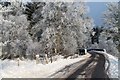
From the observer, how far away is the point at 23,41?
4300 cm

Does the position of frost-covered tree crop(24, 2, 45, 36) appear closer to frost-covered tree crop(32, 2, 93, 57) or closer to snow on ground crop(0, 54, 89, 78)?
frost-covered tree crop(32, 2, 93, 57)

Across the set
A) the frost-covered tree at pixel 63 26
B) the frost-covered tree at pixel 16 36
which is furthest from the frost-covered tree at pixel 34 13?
the frost-covered tree at pixel 63 26

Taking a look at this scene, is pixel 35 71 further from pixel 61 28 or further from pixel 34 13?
pixel 34 13

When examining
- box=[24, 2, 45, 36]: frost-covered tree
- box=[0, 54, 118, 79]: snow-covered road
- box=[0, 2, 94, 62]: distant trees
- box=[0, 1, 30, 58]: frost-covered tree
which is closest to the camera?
box=[0, 54, 118, 79]: snow-covered road

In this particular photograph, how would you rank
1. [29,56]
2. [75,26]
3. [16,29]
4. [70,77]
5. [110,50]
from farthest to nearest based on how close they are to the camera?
1. [110,50]
2. [16,29]
3. [29,56]
4. [75,26]
5. [70,77]

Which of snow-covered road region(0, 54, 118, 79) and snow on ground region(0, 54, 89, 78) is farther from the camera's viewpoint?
snow on ground region(0, 54, 89, 78)

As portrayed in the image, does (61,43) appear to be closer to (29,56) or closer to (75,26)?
(75,26)

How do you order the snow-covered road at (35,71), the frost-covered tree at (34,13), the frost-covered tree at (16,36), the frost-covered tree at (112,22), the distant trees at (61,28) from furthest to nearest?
the frost-covered tree at (16,36) < the frost-covered tree at (34,13) < the frost-covered tree at (112,22) < the distant trees at (61,28) < the snow-covered road at (35,71)

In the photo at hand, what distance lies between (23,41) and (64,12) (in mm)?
9266

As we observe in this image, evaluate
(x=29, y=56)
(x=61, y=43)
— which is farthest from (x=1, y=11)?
(x=29, y=56)

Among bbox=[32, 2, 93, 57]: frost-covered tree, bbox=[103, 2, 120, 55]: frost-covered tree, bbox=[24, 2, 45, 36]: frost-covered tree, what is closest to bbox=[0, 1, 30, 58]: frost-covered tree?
bbox=[24, 2, 45, 36]: frost-covered tree

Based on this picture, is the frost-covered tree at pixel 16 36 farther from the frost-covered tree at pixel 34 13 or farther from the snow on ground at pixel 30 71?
the snow on ground at pixel 30 71

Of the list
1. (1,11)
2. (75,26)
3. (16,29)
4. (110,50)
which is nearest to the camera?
(1,11)

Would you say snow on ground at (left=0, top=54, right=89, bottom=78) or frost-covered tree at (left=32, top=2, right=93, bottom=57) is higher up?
frost-covered tree at (left=32, top=2, right=93, bottom=57)
